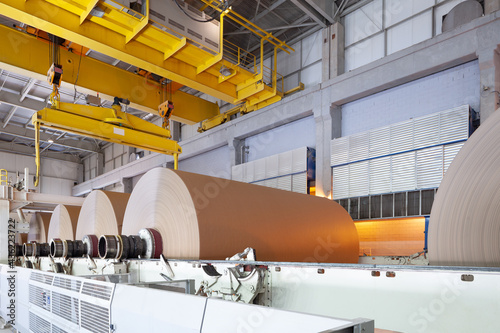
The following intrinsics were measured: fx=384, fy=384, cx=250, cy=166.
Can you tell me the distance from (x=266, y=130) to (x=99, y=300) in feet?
25.0

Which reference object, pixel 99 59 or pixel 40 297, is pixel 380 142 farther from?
pixel 99 59

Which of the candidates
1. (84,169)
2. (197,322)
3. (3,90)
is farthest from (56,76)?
(84,169)

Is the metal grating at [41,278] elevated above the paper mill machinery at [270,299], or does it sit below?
below

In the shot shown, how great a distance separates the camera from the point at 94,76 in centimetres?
623

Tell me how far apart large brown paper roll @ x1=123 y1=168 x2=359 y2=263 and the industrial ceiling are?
289 centimetres

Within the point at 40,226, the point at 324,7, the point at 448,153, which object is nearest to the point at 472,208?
the point at 448,153

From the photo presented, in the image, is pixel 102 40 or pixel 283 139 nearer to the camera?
pixel 102 40

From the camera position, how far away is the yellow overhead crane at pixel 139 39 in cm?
442

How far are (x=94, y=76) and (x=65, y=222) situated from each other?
3.23m

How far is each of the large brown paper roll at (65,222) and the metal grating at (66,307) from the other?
4.78 meters

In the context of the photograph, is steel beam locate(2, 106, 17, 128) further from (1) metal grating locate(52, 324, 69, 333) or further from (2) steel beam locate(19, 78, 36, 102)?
(1) metal grating locate(52, 324, 69, 333)

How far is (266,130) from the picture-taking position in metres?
9.58

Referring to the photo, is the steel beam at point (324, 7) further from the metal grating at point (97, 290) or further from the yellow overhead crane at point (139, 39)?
the metal grating at point (97, 290)

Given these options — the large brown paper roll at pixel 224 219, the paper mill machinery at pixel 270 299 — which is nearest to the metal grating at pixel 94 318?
the paper mill machinery at pixel 270 299
